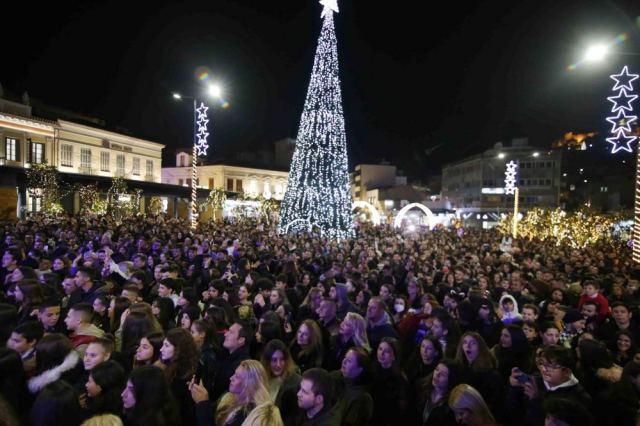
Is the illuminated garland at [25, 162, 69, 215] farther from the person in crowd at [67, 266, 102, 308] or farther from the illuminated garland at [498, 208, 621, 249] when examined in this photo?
the illuminated garland at [498, 208, 621, 249]

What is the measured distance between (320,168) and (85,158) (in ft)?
72.6

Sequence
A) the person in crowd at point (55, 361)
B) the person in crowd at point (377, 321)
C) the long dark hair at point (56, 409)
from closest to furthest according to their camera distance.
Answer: the long dark hair at point (56, 409) → the person in crowd at point (55, 361) → the person in crowd at point (377, 321)

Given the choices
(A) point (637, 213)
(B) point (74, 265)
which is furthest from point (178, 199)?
(A) point (637, 213)

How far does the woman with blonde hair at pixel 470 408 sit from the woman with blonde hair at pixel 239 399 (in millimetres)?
1381

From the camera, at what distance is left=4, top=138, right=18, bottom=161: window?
28094mm

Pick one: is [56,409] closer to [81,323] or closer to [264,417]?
[264,417]

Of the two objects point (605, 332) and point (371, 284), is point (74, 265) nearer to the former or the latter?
point (371, 284)

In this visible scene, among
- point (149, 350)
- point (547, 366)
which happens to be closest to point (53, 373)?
point (149, 350)

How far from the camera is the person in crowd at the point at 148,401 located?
114 inches

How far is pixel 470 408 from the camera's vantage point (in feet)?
9.98

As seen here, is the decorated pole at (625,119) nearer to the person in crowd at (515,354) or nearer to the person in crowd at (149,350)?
the person in crowd at (515,354)

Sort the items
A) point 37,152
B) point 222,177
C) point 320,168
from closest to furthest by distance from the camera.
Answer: point 320,168
point 37,152
point 222,177

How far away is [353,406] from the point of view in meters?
3.40

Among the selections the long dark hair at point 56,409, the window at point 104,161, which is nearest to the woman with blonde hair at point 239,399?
the long dark hair at point 56,409
